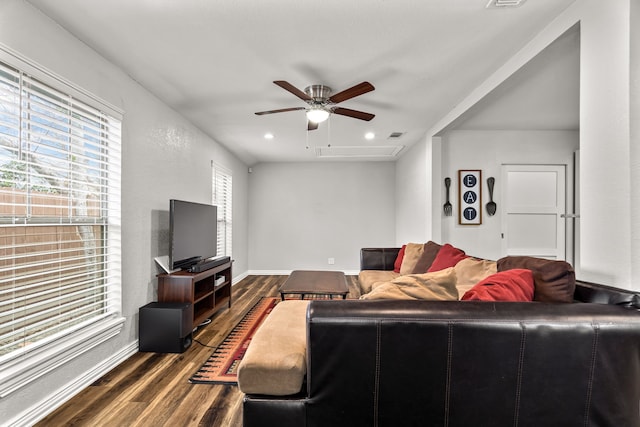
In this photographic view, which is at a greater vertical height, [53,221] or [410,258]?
[53,221]

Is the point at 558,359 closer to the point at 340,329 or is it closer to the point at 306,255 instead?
the point at 340,329

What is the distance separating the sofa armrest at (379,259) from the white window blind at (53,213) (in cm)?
303

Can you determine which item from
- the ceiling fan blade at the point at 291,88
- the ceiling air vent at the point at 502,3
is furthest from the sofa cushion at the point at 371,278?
the ceiling air vent at the point at 502,3

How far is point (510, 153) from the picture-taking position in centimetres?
433

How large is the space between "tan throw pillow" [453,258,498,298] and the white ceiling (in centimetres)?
152

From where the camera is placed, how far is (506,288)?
1549mm

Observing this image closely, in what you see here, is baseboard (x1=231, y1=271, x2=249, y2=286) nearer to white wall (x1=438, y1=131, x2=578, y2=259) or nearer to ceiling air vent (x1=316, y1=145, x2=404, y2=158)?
ceiling air vent (x1=316, y1=145, x2=404, y2=158)

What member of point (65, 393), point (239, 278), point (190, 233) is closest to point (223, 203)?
point (239, 278)

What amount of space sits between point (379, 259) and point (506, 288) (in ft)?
9.71

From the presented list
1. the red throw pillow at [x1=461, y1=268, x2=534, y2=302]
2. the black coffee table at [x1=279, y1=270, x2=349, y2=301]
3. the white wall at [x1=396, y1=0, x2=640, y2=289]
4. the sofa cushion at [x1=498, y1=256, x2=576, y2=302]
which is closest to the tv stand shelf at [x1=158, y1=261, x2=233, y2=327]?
the black coffee table at [x1=279, y1=270, x2=349, y2=301]

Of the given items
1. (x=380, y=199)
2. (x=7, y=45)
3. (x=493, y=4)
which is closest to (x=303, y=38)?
(x=493, y=4)

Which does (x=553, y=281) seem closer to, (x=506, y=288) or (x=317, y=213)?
(x=506, y=288)

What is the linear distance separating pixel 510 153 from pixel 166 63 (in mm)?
4266

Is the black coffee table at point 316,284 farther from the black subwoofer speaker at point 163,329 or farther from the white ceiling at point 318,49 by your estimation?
the white ceiling at point 318,49
